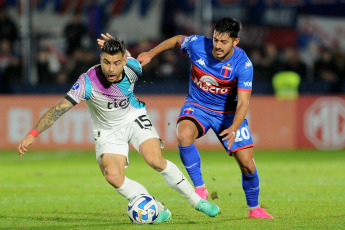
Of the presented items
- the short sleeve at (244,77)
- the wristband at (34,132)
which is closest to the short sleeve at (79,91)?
the wristband at (34,132)

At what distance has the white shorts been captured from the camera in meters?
7.88

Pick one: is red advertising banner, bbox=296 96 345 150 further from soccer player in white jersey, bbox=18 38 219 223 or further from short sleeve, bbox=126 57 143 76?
short sleeve, bbox=126 57 143 76

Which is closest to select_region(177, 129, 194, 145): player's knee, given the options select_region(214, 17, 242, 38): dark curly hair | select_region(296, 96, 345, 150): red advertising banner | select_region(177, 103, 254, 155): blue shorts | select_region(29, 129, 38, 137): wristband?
select_region(177, 103, 254, 155): blue shorts

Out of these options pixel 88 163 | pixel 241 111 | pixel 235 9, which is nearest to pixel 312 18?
pixel 235 9

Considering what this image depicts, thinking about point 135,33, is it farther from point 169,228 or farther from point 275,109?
point 169,228

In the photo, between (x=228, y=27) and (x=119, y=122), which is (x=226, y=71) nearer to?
(x=228, y=27)

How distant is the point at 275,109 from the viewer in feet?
58.6

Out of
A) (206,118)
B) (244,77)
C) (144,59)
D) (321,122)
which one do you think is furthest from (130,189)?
(321,122)

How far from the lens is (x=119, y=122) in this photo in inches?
316

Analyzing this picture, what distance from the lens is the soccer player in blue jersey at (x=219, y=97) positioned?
26.7 ft

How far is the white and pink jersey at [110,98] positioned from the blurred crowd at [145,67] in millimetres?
9659

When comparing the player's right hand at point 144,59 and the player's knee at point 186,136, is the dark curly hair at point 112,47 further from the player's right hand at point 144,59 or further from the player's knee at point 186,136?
the player's knee at point 186,136

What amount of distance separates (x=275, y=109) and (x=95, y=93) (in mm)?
10536

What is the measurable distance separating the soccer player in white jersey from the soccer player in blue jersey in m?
0.58
